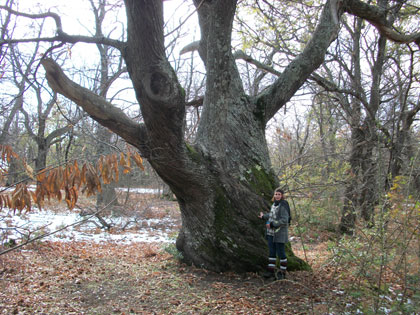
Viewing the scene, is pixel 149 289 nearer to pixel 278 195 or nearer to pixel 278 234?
pixel 278 234

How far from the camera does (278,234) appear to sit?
4.74 meters

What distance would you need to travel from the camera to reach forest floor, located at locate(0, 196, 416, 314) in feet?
12.7

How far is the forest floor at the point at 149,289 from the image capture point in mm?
3867

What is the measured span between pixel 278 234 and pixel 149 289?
206 centimetres

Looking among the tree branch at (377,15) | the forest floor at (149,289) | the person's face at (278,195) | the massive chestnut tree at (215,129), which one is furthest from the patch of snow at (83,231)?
the tree branch at (377,15)

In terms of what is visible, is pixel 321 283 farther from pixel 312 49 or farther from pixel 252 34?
pixel 252 34

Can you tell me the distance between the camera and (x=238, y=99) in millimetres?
5551

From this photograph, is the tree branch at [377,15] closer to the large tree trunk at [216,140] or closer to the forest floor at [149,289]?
the large tree trunk at [216,140]

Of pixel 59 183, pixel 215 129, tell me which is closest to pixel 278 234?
pixel 215 129

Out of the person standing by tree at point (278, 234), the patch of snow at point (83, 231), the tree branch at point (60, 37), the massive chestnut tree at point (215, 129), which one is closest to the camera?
the massive chestnut tree at point (215, 129)

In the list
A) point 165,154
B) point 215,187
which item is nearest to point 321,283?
point 215,187

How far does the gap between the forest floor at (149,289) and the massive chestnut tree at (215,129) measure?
50 cm

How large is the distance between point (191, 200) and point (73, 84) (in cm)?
244

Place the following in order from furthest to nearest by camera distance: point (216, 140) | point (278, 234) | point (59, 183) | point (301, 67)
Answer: point (301, 67) < point (216, 140) < point (278, 234) < point (59, 183)
